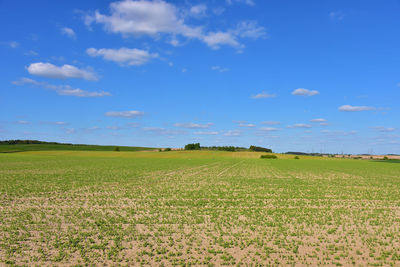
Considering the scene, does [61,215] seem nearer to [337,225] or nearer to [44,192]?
[44,192]

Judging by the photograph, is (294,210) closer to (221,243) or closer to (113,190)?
(221,243)

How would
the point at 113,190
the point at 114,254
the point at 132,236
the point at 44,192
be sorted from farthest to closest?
1. the point at 113,190
2. the point at 44,192
3. the point at 132,236
4. the point at 114,254

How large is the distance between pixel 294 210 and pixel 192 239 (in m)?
7.09

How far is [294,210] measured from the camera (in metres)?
15.3

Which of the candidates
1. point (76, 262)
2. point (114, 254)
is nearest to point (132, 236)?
point (114, 254)

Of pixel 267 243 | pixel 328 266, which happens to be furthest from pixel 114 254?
pixel 328 266

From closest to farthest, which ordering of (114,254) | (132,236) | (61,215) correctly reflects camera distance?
(114,254)
(132,236)
(61,215)

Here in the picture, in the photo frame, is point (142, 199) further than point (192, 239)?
Yes

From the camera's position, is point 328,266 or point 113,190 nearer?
point 328,266

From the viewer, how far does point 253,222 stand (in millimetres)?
12703

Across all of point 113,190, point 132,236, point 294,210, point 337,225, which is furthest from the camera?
point 113,190

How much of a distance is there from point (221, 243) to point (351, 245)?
13.9 ft

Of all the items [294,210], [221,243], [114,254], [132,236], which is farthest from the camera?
[294,210]

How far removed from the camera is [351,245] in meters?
10.0
